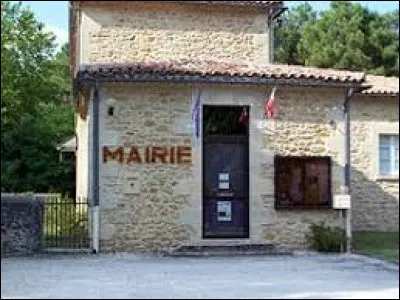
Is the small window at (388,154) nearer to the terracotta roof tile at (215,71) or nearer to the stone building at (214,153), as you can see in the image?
the stone building at (214,153)

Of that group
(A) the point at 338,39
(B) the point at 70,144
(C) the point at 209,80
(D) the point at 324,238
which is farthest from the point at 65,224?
(B) the point at 70,144

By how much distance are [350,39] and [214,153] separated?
625 centimetres

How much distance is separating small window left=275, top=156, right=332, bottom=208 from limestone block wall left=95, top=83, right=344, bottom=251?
11cm

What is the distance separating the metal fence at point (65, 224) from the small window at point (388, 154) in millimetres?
6067

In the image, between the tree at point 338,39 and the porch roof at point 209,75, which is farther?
the porch roof at point 209,75

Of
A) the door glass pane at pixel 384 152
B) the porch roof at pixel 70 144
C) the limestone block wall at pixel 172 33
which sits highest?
the limestone block wall at pixel 172 33

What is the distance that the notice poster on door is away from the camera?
15492mm

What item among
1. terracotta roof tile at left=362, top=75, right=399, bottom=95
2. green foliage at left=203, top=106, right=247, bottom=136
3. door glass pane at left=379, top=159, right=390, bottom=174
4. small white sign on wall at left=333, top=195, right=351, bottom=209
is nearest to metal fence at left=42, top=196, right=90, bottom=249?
green foliage at left=203, top=106, right=247, bottom=136

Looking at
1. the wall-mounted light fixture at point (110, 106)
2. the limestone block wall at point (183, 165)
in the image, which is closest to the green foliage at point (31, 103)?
the wall-mounted light fixture at point (110, 106)

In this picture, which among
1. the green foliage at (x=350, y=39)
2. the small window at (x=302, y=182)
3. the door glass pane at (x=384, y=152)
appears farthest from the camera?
the small window at (x=302, y=182)

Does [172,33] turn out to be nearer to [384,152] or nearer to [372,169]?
[372,169]

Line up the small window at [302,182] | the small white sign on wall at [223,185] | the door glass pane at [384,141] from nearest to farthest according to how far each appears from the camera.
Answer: the door glass pane at [384,141] → the small window at [302,182] → the small white sign on wall at [223,185]

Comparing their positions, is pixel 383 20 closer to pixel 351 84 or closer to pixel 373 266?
pixel 373 266

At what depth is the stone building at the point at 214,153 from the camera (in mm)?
14828
